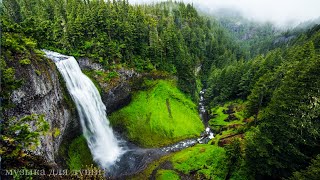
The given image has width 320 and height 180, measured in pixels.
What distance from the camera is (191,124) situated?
191 ft

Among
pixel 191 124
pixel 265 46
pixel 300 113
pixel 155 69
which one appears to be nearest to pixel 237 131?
pixel 191 124

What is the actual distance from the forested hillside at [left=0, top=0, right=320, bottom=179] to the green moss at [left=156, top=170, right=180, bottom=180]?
169mm

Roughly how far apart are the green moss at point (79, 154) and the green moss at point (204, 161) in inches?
617

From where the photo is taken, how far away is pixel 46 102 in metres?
31.5

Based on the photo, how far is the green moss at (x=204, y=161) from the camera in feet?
122

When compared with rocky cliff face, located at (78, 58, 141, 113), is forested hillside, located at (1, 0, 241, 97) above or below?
above

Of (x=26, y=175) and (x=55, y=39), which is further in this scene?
(x=55, y=39)

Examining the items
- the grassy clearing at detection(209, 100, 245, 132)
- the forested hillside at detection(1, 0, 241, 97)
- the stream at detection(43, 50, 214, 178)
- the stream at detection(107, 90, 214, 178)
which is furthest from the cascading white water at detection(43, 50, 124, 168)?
the grassy clearing at detection(209, 100, 245, 132)

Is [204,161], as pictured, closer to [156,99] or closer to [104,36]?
[156,99]

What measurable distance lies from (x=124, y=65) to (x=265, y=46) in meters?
146

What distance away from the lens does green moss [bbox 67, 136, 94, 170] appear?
124 ft

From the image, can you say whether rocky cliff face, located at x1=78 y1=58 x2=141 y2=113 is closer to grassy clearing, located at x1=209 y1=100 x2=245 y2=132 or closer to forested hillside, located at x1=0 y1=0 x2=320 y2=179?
forested hillside, located at x1=0 y1=0 x2=320 y2=179

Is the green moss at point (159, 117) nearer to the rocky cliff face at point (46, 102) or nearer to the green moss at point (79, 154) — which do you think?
the green moss at point (79, 154)

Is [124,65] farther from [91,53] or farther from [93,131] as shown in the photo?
[93,131]
